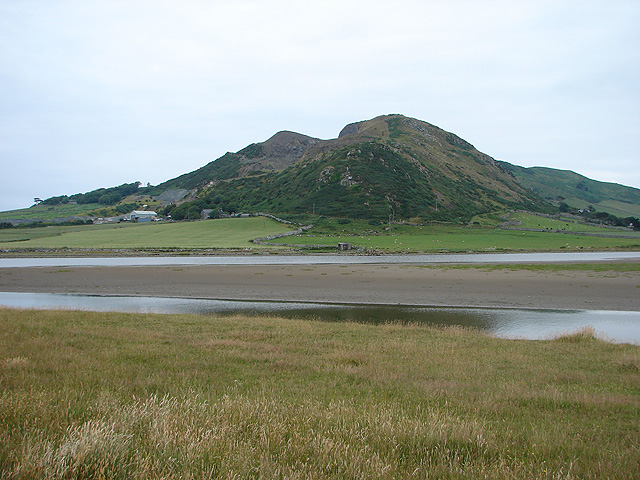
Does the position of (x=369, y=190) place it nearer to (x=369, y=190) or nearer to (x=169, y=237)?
(x=369, y=190)

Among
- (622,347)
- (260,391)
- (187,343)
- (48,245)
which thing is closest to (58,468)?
(260,391)

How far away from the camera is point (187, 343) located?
12984 millimetres

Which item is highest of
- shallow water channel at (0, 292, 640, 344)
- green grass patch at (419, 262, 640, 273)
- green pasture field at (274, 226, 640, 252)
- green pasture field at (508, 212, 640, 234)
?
green pasture field at (508, 212, 640, 234)

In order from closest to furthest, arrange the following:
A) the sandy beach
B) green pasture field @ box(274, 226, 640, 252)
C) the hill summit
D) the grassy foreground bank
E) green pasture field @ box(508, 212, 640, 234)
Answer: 1. the grassy foreground bank
2. the sandy beach
3. green pasture field @ box(274, 226, 640, 252)
4. green pasture field @ box(508, 212, 640, 234)
5. the hill summit

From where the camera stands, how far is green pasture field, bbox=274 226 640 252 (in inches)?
2837

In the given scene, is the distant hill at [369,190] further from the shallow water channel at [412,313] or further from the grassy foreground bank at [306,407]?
the grassy foreground bank at [306,407]

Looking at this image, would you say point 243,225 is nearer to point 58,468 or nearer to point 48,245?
point 48,245

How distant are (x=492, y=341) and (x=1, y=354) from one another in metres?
15.2

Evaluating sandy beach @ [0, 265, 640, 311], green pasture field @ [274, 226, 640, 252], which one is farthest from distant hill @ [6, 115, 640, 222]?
sandy beach @ [0, 265, 640, 311]

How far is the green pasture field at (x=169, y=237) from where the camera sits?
78.6m

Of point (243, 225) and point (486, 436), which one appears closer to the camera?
point (486, 436)

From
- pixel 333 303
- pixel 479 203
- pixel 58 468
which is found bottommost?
pixel 333 303

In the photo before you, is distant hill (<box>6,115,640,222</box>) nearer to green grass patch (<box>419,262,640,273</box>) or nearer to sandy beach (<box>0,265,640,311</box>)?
green grass patch (<box>419,262,640,273</box>)

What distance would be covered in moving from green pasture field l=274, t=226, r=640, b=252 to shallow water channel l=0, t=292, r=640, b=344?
4284cm
